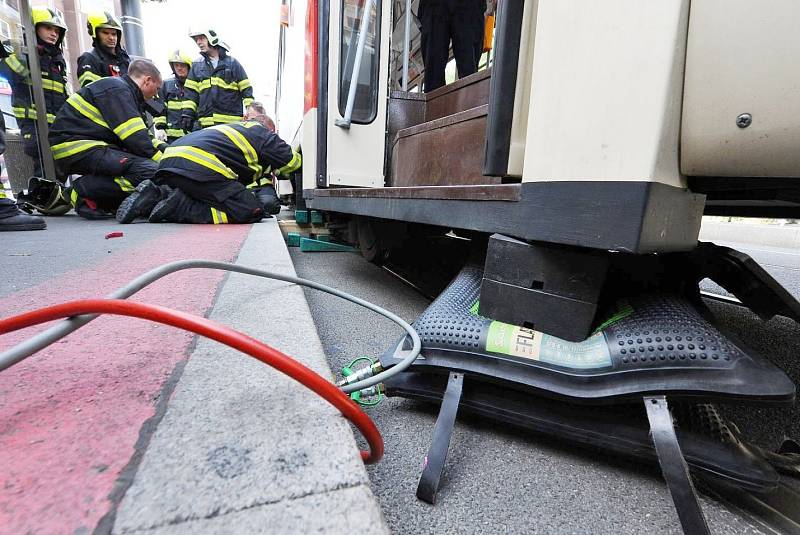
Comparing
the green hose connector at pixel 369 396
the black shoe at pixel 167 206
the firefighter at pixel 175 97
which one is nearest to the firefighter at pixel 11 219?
the black shoe at pixel 167 206

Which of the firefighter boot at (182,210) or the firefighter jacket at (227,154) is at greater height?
the firefighter jacket at (227,154)

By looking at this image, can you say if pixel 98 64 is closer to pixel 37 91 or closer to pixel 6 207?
pixel 37 91

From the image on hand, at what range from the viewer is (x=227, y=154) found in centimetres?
331

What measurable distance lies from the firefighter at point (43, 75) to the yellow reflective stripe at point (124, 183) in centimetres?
208

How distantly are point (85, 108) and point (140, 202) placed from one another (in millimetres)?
1170

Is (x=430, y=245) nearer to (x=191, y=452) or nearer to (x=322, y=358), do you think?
(x=322, y=358)

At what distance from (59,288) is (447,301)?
4.16ft

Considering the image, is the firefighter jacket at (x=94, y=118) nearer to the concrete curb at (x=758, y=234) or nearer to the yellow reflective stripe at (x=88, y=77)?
the yellow reflective stripe at (x=88, y=77)

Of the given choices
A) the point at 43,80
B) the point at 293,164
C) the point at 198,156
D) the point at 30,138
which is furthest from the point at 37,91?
the point at 293,164

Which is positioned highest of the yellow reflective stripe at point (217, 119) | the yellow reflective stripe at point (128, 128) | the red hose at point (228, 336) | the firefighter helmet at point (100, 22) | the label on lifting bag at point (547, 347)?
the firefighter helmet at point (100, 22)

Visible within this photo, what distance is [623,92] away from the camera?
0.69 m

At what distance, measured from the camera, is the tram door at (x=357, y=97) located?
92.3 inches

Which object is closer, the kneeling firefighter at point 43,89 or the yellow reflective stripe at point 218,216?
the yellow reflective stripe at point 218,216

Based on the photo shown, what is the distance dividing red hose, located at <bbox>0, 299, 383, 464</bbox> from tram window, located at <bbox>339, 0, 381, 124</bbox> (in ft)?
6.79
